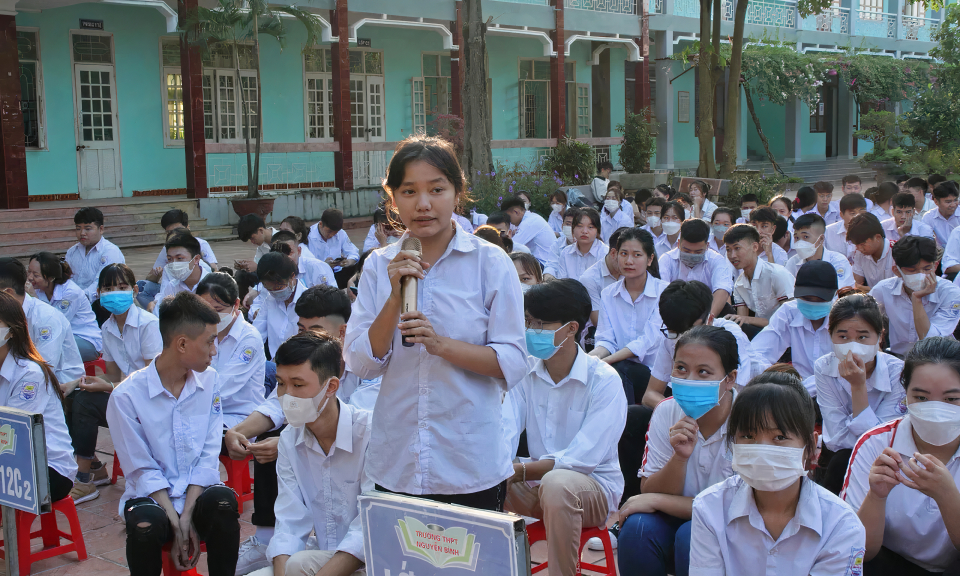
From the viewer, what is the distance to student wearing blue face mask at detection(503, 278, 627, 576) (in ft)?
10.1

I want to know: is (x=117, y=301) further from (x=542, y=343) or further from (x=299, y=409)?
(x=542, y=343)

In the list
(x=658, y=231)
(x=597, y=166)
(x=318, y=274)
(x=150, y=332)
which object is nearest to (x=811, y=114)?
(x=597, y=166)

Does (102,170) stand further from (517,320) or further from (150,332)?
(517,320)

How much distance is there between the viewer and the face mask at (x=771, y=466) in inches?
88.0

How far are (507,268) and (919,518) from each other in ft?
4.87

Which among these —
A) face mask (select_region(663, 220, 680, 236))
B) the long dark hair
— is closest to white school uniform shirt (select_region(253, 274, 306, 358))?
the long dark hair

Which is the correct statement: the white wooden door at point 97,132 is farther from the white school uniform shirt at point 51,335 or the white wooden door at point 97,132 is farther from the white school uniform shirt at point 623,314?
the white school uniform shirt at point 623,314

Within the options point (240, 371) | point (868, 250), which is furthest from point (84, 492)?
point (868, 250)

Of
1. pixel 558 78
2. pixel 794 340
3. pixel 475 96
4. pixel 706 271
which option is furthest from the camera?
pixel 558 78

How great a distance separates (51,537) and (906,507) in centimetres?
342

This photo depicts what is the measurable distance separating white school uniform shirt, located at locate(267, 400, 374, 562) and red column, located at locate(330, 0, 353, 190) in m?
13.0

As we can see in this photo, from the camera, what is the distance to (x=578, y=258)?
281 inches

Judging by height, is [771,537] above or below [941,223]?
below

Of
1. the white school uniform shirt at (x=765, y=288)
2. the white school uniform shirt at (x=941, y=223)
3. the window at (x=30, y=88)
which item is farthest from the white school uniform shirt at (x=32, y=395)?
the window at (x=30, y=88)
